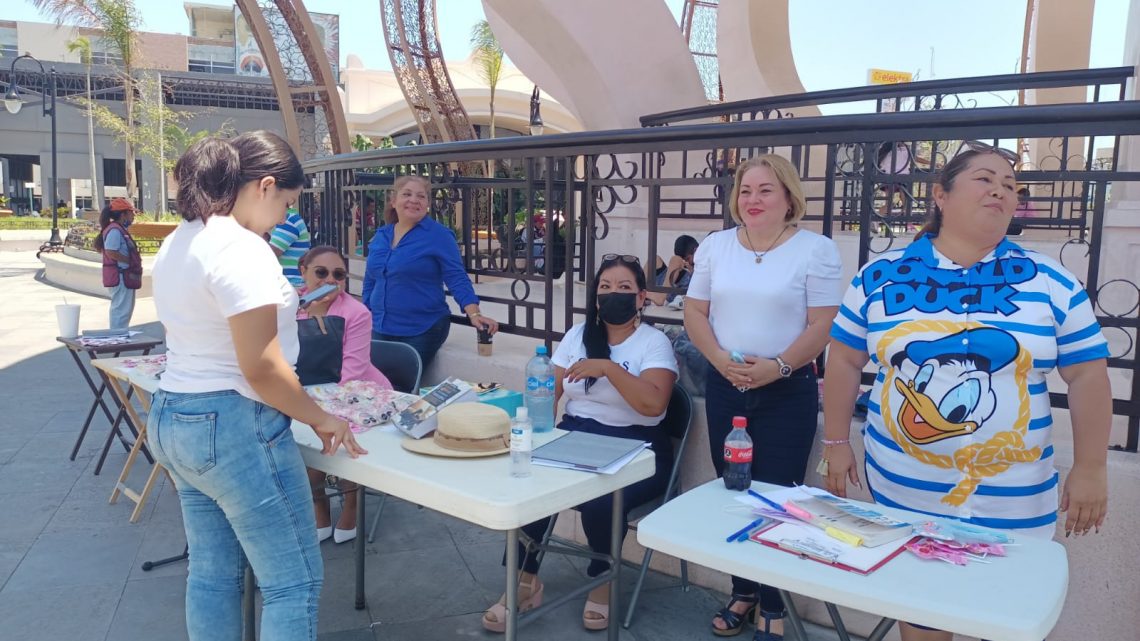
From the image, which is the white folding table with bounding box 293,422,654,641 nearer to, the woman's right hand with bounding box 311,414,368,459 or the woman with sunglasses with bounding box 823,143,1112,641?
the woman's right hand with bounding box 311,414,368,459

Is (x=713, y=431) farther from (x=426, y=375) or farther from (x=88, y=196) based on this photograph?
(x=88, y=196)

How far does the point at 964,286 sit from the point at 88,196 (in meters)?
52.2

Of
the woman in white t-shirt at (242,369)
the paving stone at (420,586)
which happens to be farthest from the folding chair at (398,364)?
the woman in white t-shirt at (242,369)

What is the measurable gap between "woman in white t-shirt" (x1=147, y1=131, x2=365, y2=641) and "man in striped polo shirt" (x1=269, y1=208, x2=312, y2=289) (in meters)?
2.73

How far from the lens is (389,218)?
15.5ft

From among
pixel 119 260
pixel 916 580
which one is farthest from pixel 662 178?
pixel 119 260

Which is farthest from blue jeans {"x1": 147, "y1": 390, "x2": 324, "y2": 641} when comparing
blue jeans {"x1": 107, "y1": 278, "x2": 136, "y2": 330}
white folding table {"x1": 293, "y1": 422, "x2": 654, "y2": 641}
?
blue jeans {"x1": 107, "y1": 278, "x2": 136, "y2": 330}

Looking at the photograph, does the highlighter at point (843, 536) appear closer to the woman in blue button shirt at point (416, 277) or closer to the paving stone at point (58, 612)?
the woman in blue button shirt at point (416, 277)

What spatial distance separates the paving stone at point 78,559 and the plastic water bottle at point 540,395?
1976 mm

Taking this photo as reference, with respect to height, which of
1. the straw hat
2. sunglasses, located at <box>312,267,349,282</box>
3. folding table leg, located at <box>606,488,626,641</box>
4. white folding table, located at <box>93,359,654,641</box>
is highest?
sunglasses, located at <box>312,267,349,282</box>

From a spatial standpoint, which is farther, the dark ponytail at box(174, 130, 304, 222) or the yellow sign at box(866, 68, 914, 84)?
the yellow sign at box(866, 68, 914, 84)

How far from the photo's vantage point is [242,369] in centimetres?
205

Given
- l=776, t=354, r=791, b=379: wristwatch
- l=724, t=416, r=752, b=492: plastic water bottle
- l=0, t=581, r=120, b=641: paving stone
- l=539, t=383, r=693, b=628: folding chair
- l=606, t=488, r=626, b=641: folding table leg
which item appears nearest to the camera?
l=724, t=416, r=752, b=492: plastic water bottle

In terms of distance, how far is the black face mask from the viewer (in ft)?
10.4
